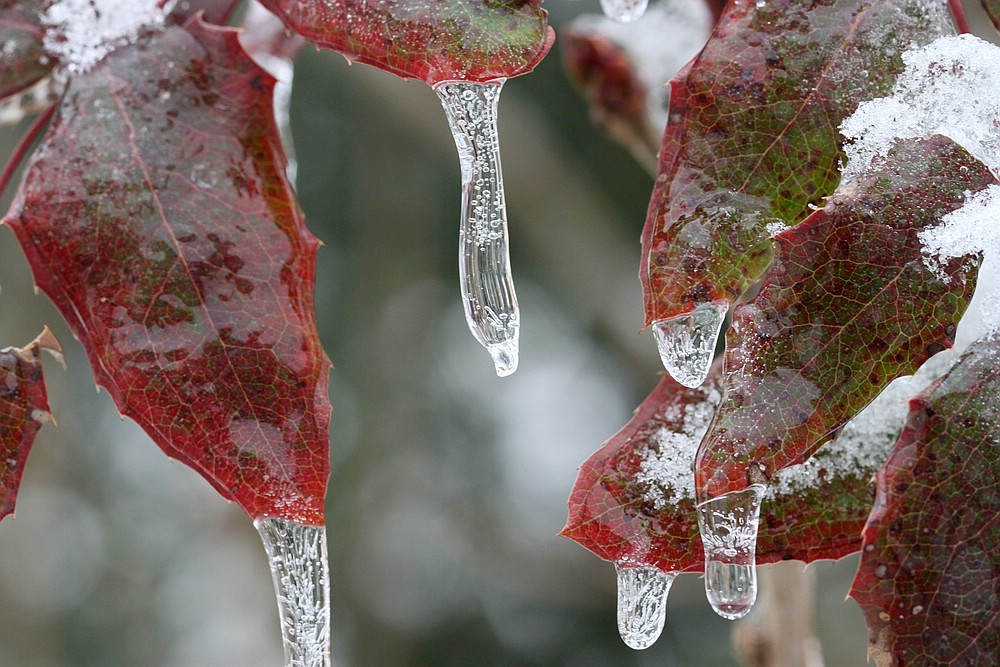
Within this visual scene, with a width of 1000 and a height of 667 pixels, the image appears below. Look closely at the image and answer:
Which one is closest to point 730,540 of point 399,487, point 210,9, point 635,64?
point 210,9

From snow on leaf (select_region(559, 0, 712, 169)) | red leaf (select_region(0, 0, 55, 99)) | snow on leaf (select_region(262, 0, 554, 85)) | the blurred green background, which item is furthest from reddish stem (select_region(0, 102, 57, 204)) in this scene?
the blurred green background

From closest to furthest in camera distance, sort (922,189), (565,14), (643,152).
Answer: (922,189) < (643,152) < (565,14)

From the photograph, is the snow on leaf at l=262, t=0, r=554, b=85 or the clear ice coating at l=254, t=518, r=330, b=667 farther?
the clear ice coating at l=254, t=518, r=330, b=667

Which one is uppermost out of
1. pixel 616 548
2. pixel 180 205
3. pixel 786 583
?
pixel 180 205

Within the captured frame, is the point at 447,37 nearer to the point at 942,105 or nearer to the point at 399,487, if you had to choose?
the point at 942,105

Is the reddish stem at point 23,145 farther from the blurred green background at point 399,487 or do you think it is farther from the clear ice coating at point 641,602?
the blurred green background at point 399,487

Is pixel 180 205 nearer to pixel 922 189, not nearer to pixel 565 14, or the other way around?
pixel 922 189

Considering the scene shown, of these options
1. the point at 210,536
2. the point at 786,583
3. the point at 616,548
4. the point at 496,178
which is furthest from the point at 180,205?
the point at 210,536

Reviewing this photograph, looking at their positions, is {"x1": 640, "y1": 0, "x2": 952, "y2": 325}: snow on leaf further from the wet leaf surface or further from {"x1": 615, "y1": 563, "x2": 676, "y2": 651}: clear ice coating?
the wet leaf surface
